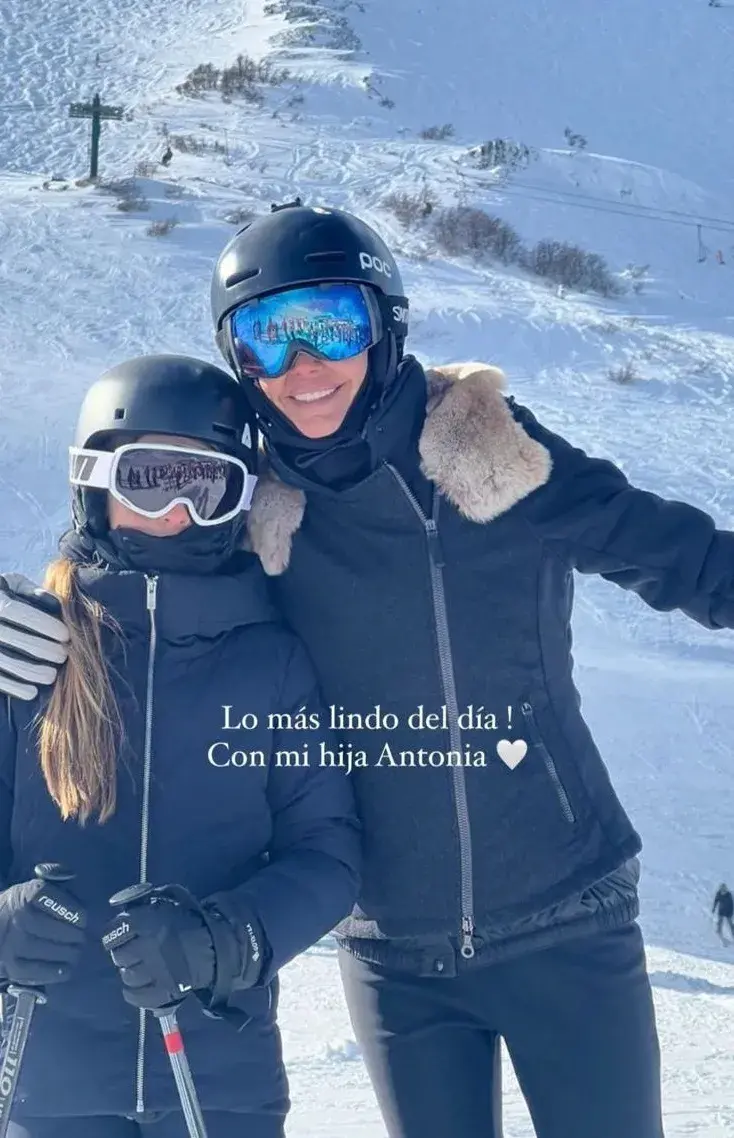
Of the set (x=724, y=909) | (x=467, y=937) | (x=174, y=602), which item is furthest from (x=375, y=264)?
(x=724, y=909)

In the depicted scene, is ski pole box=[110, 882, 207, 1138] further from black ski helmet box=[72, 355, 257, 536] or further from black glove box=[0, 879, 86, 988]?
black ski helmet box=[72, 355, 257, 536]

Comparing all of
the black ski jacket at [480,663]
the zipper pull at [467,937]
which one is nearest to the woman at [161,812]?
the black ski jacket at [480,663]

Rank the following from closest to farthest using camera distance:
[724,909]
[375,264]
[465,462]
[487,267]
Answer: [465,462] < [375,264] < [724,909] < [487,267]

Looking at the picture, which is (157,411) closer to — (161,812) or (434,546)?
(434,546)

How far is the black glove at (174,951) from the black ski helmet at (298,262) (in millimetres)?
1241

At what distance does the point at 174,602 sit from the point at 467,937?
904mm

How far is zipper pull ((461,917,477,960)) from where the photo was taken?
7.95 feet

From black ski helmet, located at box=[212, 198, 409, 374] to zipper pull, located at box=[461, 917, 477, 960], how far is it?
49.9 inches

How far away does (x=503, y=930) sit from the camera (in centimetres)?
244

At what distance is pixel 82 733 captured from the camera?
2.25m

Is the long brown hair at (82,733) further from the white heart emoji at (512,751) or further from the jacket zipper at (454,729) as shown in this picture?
the white heart emoji at (512,751)

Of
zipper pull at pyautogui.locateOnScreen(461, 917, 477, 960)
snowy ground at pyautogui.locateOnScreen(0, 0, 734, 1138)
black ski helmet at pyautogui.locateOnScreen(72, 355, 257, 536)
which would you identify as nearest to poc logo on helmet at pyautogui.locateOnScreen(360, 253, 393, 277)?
black ski helmet at pyautogui.locateOnScreen(72, 355, 257, 536)

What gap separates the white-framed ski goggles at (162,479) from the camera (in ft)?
8.12

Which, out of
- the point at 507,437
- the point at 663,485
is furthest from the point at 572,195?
the point at 507,437
